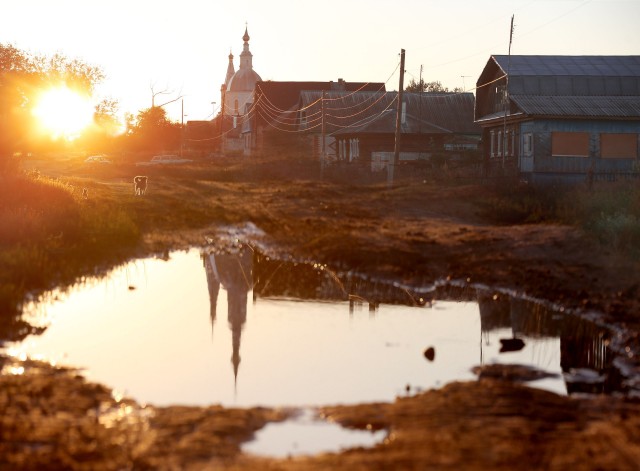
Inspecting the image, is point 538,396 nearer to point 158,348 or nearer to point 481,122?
point 158,348

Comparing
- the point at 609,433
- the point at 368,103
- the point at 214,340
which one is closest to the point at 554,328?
the point at 214,340

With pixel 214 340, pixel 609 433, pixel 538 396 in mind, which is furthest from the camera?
pixel 214 340

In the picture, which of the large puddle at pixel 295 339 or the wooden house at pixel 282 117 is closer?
the large puddle at pixel 295 339

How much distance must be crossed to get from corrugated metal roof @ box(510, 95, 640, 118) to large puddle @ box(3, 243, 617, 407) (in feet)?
82.6

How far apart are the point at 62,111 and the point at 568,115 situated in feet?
146

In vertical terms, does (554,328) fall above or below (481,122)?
below

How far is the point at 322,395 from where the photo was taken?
10383 mm

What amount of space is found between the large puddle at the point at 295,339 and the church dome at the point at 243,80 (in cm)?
11176

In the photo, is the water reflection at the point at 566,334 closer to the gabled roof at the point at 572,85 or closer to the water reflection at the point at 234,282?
the water reflection at the point at 234,282

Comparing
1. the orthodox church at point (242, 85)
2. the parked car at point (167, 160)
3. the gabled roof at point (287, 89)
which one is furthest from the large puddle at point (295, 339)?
the orthodox church at point (242, 85)

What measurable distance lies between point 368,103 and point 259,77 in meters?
64.4

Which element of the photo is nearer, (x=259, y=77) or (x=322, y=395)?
(x=322, y=395)

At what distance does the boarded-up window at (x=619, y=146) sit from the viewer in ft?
141

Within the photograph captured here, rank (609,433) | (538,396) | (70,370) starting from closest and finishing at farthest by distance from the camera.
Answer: (609,433) < (538,396) < (70,370)
